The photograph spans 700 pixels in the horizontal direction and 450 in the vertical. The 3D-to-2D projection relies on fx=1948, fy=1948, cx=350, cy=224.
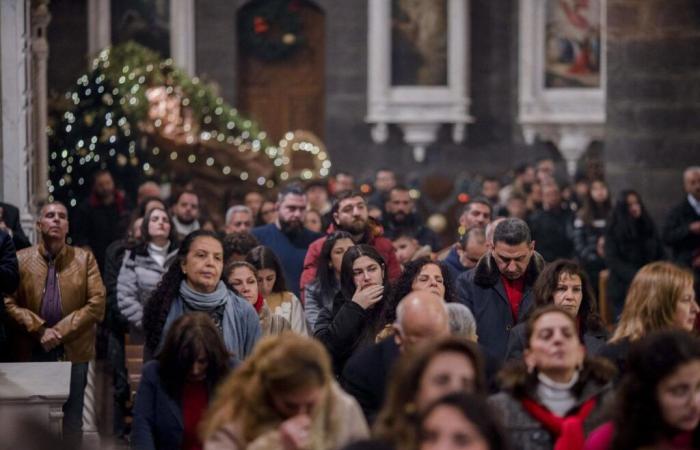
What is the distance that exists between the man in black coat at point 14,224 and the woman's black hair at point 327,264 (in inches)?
84.2

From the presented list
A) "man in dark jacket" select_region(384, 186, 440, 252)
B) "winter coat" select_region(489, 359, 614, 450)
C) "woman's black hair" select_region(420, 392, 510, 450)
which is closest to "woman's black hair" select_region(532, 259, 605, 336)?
"winter coat" select_region(489, 359, 614, 450)

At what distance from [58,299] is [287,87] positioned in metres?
17.1

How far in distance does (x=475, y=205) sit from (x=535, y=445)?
692cm

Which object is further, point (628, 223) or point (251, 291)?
point (628, 223)

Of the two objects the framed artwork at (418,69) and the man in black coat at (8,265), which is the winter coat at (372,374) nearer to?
the man in black coat at (8,265)

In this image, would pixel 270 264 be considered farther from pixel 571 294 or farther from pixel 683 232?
pixel 683 232

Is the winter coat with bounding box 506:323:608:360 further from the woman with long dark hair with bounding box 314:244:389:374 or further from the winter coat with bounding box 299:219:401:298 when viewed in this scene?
the winter coat with bounding box 299:219:401:298

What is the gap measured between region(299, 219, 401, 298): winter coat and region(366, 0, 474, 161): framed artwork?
14.9 metres

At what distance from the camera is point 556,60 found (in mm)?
28172

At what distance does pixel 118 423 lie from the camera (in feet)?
44.5

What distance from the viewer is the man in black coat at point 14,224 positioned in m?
13.4

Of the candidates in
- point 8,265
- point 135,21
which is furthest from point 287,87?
point 8,265

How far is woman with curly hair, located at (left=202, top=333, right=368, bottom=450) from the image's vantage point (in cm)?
709

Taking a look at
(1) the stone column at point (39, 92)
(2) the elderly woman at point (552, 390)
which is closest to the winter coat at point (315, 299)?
(2) the elderly woman at point (552, 390)
